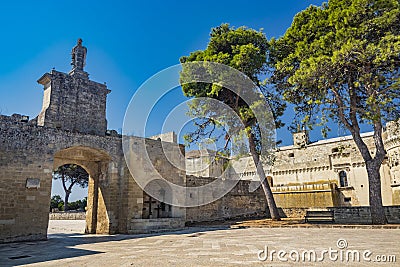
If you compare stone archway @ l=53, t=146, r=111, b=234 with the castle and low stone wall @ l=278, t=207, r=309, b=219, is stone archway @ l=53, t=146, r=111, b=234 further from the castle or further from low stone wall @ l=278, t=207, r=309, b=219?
low stone wall @ l=278, t=207, r=309, b=219

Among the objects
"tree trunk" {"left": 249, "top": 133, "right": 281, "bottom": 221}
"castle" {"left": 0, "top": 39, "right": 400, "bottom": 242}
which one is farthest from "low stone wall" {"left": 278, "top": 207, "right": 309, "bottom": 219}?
"tree trunk" {"left": 249, "top": 133, "right": 281, "bottom": 221}

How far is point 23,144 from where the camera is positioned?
984 centimetres

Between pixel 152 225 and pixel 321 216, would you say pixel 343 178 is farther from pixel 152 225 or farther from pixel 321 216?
pixel 152 225

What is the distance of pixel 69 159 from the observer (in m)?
12.7

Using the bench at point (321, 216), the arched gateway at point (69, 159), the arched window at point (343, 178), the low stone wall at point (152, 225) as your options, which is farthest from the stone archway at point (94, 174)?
the arched window at point (343, 178)

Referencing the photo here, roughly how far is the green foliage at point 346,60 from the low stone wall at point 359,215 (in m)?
3.50

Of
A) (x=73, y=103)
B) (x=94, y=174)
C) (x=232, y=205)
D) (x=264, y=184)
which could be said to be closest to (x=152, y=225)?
(x=94, y=174)

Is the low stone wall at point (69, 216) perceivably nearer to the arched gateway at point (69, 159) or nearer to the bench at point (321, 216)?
the arched gateway at point (69, 159)

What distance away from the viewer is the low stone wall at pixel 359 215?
11.5 m

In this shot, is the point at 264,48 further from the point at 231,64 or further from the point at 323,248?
the point at 323,248

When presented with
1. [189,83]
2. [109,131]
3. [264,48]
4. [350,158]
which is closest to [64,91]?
[109,131]

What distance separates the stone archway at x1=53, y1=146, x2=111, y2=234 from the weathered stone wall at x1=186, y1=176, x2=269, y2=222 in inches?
159

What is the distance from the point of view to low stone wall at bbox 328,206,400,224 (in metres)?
11.5

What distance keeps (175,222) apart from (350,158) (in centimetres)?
1909
